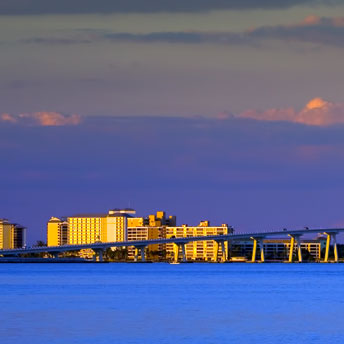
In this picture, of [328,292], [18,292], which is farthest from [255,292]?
[18,292]

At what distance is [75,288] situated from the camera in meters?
115

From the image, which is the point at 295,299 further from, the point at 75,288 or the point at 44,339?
the point at 44,339

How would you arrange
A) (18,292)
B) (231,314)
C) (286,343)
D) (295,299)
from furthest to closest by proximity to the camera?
(18,292)
(295,299)
(231,314)
(286,343)

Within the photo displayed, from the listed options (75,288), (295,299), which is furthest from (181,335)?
(75,288)

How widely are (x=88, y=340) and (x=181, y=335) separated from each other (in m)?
5.22

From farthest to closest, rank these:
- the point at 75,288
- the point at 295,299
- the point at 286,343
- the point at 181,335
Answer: the point at 75,288
the point at 295,299
the point at 181,335
the point at 286,343

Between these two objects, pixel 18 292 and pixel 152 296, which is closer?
pixel 152 296

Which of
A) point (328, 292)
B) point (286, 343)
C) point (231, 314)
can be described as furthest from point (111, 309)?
point (328, 292)

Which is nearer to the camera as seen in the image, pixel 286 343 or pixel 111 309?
pixel 286 343

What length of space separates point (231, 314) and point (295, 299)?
18623 mm

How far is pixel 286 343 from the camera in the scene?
184 feet

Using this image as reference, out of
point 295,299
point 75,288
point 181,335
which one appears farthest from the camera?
point 75,288

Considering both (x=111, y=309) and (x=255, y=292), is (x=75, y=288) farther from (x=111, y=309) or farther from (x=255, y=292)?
(x=111, y=309)

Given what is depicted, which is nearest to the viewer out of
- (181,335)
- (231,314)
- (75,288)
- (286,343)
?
(286,343)
